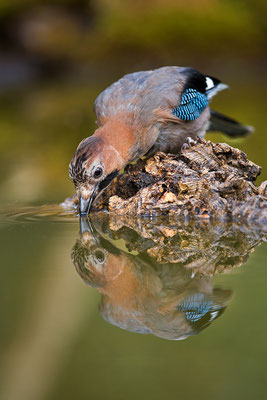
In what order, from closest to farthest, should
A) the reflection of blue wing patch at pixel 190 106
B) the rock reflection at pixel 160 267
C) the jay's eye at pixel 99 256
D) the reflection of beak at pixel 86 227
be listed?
the rock reflection at pixel 160 267 → the jay's eye at pixel 99 256 → the reflection of beak at pixel 86 227 → the reflection of blue wing patch at pixel 190 106

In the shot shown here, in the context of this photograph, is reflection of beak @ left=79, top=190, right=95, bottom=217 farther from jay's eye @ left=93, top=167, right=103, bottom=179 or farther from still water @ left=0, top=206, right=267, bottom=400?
still water @ left=0, top=206, right=267, bottom=400

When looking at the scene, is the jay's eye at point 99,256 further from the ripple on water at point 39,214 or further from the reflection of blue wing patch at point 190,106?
the reflection of blue wing patch at point 190,106

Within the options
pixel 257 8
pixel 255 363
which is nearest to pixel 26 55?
pixel 257 8

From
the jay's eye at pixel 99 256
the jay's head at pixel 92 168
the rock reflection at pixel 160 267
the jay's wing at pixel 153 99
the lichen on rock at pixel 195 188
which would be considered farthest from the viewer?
the jay's wing at pixel 153 99

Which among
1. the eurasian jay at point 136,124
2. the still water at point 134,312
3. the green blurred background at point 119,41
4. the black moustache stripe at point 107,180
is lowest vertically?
the still water at point 134,312

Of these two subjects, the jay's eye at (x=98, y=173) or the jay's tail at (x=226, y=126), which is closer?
the jay's eye at (x=98, y=173)

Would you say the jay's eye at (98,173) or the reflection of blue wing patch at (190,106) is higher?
the reflection of blue wing patch at (190,106)

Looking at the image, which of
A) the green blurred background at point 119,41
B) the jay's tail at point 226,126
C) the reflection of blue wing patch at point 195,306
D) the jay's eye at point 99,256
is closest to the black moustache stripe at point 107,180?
the jay's eye at point 99,256

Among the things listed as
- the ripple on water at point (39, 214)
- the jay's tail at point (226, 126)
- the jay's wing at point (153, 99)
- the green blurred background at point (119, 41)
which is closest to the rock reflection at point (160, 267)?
the ripple on water at point (39, 214)
